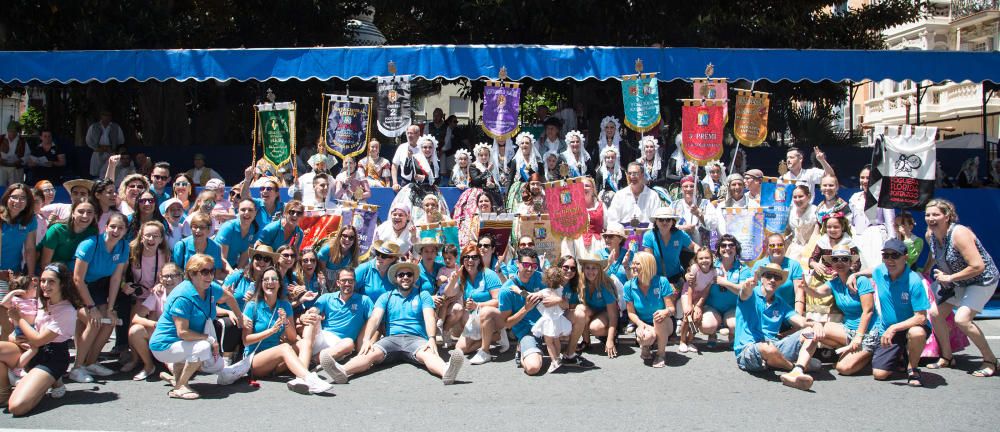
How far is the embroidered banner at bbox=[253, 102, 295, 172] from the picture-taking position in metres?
11.1

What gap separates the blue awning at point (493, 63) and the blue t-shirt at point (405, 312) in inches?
165

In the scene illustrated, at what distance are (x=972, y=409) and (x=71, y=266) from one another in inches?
274

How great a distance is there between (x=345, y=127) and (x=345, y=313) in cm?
394

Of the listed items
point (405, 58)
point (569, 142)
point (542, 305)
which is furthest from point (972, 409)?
point (405, 58)

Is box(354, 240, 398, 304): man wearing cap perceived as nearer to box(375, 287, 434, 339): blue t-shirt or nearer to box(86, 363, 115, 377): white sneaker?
box(375, 287, 434, 339): blue t-shirt

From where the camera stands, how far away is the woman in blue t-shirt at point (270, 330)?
683cm

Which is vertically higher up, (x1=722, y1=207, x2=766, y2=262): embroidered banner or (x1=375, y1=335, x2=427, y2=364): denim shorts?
(x1=722, y1=207, x2=766, y2=262): embroidered banner

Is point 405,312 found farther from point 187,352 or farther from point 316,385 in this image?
point 187,352

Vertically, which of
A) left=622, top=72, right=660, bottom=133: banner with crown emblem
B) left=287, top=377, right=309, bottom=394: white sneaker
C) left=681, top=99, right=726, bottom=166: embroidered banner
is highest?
left=622, top=72, right=660, bottom=133: banner with crown emblem

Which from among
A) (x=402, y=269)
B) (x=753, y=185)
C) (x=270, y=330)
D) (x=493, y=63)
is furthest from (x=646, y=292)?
(x=493, y=63)

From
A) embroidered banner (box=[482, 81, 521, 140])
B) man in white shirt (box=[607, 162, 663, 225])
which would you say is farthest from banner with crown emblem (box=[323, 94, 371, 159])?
man in white shirt (box=[607, 162, 663, 225])

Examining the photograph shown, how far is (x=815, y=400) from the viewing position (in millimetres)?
6348

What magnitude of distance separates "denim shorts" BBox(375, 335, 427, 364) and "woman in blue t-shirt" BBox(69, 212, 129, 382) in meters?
2.17

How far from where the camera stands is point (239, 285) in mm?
7383
